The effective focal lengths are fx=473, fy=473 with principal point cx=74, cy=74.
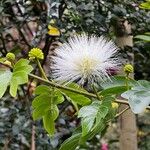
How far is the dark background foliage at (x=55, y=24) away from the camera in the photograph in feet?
5.04

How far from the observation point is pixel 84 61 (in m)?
0.92

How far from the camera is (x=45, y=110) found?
0.99 m

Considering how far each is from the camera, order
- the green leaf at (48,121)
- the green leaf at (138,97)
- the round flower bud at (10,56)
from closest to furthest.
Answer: the green leaf at (138,97), the round flower bud at (10,56), the green leaf at (48,121)

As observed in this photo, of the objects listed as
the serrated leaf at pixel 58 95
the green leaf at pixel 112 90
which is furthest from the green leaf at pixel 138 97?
the serrated leaf at pixel 58 95

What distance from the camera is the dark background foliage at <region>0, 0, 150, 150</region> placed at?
1.54 metres

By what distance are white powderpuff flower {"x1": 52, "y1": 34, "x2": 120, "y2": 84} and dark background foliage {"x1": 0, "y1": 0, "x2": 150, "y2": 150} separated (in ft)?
1.81

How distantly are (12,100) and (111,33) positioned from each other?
567 millimetres

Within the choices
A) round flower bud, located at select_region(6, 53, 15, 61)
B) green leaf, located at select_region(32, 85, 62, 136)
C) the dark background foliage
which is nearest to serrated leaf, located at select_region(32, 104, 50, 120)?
green leaf, located at select_region(32, 85, 62, 136)

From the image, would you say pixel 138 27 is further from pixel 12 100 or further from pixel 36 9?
pixel 12 100

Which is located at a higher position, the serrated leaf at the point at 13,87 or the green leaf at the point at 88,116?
the serrated leaf at the point at 13,87

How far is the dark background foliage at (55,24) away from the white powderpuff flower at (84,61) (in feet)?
1.81

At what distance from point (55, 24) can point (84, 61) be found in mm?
666

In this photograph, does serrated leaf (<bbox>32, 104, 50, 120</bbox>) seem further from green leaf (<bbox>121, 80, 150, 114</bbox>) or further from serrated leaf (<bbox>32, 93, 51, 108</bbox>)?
green leaf (<bbox>121, 80, 150, 114</bbox>)

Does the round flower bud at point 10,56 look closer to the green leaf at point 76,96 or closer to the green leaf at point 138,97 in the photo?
the green leaf at point 76,96
